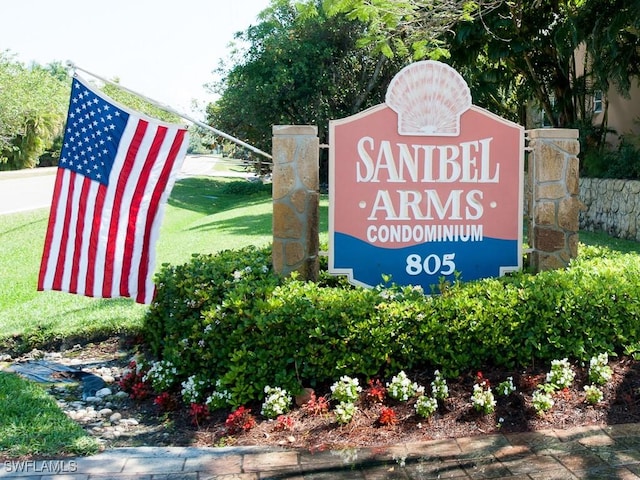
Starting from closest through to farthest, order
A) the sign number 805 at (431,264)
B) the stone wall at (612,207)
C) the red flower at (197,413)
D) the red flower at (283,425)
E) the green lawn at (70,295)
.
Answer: the red flower at (283,425)
the red flower at (197,413)
the sign number 805 at (431,264)
the green lawn at (70,295)
the stone wall at (612,207)

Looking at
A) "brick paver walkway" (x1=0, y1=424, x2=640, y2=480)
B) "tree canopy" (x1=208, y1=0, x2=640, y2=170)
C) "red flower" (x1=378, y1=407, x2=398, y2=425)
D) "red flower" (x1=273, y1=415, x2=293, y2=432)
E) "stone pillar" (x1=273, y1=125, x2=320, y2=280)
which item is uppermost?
"tree canopy" (x1=208, y1=0, x2=640, y2=170)

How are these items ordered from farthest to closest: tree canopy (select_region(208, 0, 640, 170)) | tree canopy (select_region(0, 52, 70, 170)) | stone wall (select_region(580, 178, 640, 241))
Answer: tree canopy (select_region(0, 52, 70, 170)) < stone wall (select_region(580, 178, 640, 241)) < tree canopy (select_region(208, 0, 640, 170))

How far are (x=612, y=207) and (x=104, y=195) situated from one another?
38.1 ft

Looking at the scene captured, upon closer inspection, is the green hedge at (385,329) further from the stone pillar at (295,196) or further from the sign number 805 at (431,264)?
the sign number 805 at (431,264)

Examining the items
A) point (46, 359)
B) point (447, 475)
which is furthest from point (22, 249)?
A: point (447, 475)

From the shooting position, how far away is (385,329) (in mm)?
4699

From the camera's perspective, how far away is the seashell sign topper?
5590 millimetres

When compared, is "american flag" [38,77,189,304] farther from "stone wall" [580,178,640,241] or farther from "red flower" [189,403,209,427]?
"stone wall" [580,178,640,241]

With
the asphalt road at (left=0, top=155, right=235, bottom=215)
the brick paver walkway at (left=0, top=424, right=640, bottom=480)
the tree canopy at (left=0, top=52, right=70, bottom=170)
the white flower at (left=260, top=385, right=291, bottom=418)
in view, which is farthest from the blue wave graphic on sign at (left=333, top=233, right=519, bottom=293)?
the tree canopy at (left=0, top=52, right=70, bottom=170)

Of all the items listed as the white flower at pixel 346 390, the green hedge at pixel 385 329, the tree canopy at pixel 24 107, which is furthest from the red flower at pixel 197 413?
the tree canopy at pixel 24 107

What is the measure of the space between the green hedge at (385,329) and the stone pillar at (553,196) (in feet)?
2.35

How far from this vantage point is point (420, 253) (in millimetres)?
5758

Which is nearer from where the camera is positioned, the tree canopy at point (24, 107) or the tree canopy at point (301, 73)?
the tree canopy at point (301, 73)

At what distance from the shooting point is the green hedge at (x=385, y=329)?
4.70 meters
